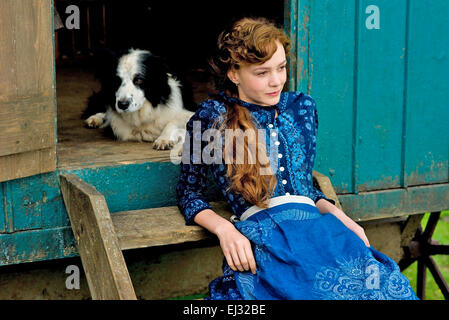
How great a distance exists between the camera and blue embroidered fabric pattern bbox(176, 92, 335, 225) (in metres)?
2.41

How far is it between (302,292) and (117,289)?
0.62 meters

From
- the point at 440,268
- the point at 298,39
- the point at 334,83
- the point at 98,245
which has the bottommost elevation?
the point at 440,268

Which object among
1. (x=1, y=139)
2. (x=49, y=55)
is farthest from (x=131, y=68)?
(x=1, y=139)

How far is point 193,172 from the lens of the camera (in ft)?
8.16

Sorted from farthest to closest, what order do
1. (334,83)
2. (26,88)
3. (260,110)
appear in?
(334,83)
(26,88)
(260,110)

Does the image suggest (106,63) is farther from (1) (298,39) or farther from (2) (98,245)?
(2) (98,245)

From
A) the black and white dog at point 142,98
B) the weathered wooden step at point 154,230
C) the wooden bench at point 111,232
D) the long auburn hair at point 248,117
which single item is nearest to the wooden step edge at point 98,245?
the wooden bench at point 111,232

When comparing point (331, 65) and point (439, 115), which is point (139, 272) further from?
point (439, 115)

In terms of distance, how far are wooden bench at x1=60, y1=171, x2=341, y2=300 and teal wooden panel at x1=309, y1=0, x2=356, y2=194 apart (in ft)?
2.12

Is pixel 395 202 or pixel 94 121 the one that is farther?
pixel 94 121

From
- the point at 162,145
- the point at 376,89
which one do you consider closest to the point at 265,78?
the point at 162,145

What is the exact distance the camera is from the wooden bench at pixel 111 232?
216 cm

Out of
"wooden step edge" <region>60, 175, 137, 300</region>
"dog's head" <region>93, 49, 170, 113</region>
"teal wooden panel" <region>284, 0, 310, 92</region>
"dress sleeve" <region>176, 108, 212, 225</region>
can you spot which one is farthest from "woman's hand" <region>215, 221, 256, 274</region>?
"dog's head" <region>93, 49, 170, 113</region>

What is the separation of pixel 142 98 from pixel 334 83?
114cm
